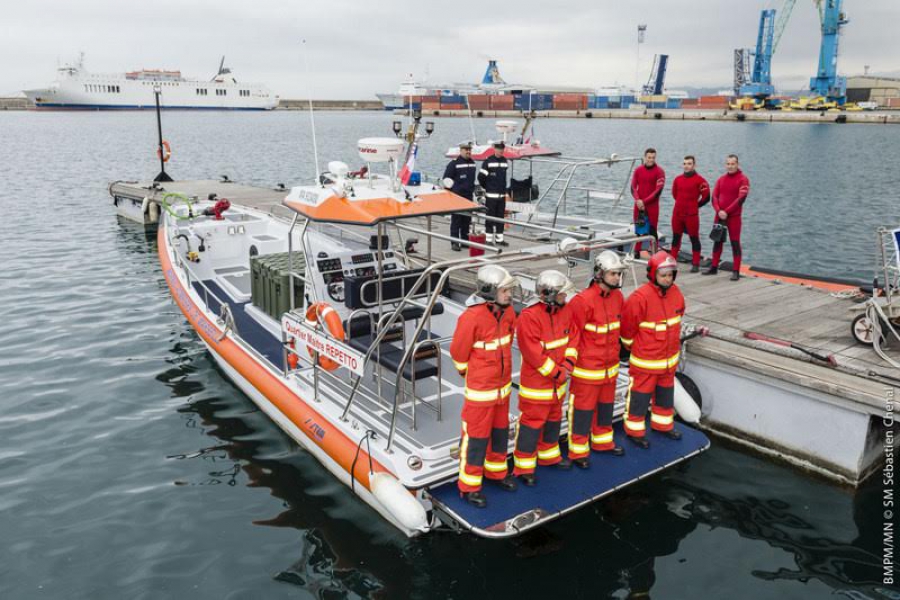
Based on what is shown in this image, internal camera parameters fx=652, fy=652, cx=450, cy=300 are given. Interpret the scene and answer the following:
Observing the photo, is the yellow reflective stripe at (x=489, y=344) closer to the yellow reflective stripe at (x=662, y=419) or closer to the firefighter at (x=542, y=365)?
the firefighter at (x=542, y=365)

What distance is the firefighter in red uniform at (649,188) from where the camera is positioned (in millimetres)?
10000

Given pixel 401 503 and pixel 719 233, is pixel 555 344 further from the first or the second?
pixel 719 233

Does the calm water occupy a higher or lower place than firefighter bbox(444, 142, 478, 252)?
lower

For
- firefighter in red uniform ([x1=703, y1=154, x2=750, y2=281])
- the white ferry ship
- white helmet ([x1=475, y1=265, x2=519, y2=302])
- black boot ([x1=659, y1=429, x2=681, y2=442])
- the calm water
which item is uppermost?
the white ferry ship

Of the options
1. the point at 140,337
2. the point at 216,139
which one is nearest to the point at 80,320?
the point at 140,337

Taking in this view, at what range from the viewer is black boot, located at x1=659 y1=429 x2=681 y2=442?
603 centimetres

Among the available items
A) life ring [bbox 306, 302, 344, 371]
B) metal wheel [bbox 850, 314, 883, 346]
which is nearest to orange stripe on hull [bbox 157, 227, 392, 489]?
life ring [bbox 306, 302, 344, 371]

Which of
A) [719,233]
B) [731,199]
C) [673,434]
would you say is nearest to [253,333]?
[673,434]

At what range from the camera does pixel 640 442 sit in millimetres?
5918

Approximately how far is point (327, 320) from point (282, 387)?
136 cm

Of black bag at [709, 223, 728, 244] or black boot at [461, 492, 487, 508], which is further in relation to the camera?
black bag at [709, 223, 728, 244]

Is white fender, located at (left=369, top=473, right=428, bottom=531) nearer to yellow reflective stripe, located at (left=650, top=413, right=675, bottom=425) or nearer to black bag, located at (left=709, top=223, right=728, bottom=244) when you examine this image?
yellow reflective stripe, located at (left=650, top=413, right=675, bottom=425)

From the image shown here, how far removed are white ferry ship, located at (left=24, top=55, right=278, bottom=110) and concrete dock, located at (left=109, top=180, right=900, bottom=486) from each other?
12914 centimetres

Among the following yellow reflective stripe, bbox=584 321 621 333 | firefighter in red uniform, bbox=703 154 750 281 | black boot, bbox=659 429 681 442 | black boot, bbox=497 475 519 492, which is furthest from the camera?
firefighter in red uniform, bbox=703 154 750 281
